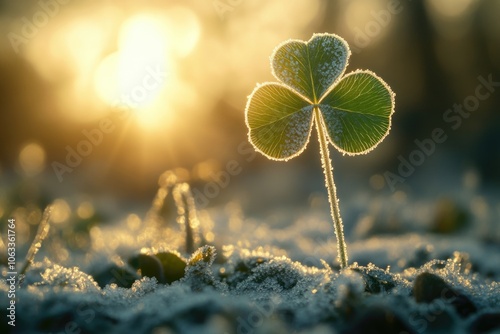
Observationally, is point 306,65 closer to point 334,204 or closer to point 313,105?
point 313,105

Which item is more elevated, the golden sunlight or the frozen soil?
the golden sunlight

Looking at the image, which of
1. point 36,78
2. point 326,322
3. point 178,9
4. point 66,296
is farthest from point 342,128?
point 36,78

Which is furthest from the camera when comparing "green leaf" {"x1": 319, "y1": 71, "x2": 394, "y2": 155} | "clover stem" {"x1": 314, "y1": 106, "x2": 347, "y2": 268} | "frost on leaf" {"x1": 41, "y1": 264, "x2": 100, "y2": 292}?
"green leaf" {"x1": 319, "y1": 71, "x2": 394, "y2": 155}

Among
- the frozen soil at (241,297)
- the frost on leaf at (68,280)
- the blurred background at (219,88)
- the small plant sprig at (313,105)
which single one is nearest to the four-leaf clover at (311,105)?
the small plant sprig at (313,105)

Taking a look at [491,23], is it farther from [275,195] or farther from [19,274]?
[19,274]

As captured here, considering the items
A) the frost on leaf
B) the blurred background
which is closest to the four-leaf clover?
the frost on leaf

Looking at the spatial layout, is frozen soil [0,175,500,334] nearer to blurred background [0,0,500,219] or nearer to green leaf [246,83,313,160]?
green leaf [246,83,313,160]

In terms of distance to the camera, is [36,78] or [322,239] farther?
[36,78]

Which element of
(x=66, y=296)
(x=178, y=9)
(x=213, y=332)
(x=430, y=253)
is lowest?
(x=213, y=332)

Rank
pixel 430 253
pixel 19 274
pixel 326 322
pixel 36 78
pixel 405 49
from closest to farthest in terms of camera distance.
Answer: pixel 326 322
pixel 19 274
pixel 430 253
pixel 405 49
pixel 36 78
